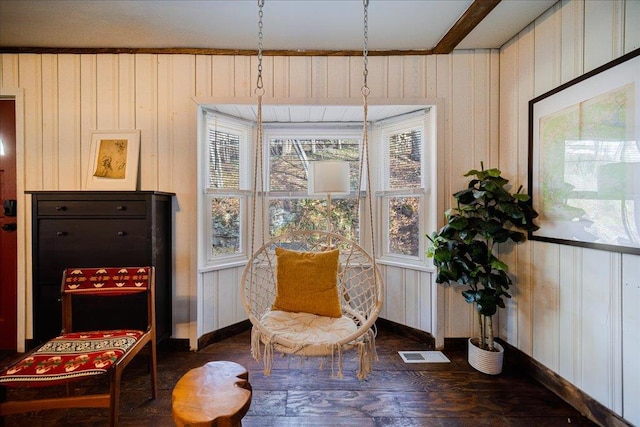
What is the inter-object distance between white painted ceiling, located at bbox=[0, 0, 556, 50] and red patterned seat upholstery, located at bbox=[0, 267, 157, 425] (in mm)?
1756

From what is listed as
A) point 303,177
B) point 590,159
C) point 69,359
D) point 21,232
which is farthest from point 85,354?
point 590,159

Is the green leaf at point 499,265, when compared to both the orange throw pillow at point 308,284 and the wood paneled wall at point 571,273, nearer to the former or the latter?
the wood paneled wall at point 571,273

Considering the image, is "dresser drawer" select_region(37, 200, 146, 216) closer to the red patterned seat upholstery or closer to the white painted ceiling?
the red patterned seat upholstery

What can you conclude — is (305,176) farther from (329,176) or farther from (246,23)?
(246,23)

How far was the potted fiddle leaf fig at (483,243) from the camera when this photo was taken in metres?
2.00

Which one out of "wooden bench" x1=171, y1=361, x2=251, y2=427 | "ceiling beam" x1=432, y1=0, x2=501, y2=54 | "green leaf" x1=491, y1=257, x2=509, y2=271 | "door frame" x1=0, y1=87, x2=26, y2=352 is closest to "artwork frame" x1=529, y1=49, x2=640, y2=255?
"green leaf" x1=491, y1=257, x2=509, y2=271

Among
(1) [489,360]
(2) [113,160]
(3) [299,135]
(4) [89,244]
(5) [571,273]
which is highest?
(3) [299,135]

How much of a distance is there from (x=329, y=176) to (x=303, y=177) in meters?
0.82

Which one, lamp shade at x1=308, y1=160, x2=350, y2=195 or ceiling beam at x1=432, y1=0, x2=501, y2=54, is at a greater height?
ceiling beam at x1=432, y1=0, x2=501, y2=54

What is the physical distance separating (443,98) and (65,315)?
10.3 feet

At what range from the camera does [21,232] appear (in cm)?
237

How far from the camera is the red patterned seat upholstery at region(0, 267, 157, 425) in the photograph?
51.2 inches

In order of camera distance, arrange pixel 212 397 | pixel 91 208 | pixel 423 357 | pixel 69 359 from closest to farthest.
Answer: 1. pixel 212 397
2. pixel 69 359
3. pixel 91 208
4. pixel 423 357

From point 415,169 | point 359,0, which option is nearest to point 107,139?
point 359,0
